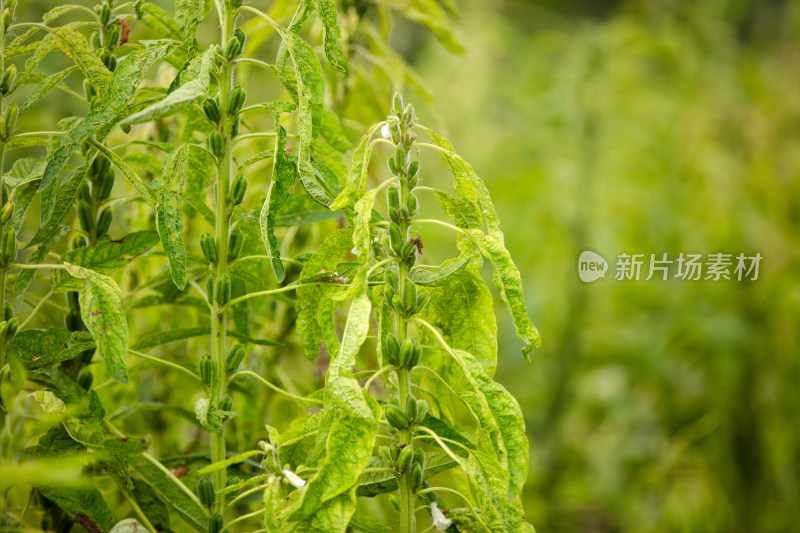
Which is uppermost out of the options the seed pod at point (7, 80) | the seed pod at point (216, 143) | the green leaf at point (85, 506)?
the seed pod at point (7, 80)

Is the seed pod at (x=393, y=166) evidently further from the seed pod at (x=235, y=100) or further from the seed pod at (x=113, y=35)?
the seed pod at (x=113, y=35)

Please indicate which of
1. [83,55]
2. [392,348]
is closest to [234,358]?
[392,348]

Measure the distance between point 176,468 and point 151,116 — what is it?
339mm

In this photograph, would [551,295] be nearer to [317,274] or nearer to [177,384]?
[177,384]

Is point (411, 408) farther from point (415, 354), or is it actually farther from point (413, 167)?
point (413, 167)

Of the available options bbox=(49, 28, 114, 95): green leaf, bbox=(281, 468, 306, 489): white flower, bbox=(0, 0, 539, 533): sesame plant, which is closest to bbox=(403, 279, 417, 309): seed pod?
bbox=(0, 0, 539, 533): sesame plant

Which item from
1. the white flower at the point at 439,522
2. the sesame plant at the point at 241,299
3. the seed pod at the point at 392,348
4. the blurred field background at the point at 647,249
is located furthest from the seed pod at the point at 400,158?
the blurred field background at the point at 647,249

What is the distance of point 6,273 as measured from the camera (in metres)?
0.44

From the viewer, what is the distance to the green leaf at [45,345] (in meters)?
0.42

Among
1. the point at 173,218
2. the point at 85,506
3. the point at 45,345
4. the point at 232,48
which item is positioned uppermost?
the point at 232,48

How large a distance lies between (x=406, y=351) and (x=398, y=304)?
29 mm

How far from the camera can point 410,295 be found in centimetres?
39

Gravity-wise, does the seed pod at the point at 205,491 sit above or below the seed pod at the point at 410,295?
below

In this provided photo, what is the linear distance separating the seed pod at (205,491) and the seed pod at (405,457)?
135 mm
